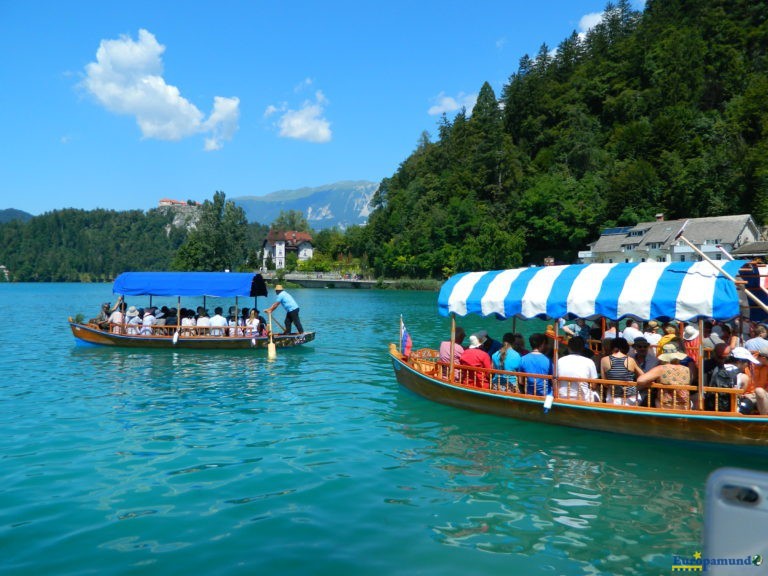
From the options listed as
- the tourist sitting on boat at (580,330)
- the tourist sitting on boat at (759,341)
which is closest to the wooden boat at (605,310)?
the tourist sitting on boat at (759,341)

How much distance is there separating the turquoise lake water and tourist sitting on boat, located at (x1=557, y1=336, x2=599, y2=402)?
828 mm

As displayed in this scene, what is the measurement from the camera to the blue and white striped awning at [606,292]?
36.0ft

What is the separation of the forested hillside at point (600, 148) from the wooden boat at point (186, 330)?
6054cm

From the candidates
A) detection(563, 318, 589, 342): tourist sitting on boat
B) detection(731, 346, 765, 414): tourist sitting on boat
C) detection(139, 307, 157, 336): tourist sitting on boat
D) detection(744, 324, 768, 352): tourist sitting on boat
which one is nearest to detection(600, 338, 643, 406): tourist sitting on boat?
detection(731, 346, 765, 414): tourist sitting on boat

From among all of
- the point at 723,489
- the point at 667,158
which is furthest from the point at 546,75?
the point at 723,489

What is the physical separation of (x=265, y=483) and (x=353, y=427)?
3.87 metres

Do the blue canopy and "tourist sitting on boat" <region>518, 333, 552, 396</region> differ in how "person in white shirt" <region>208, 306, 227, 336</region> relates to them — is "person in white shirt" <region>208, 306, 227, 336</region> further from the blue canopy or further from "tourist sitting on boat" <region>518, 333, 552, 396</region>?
"tourist sitting on boat" <region>518, 333, 552, 396</region>

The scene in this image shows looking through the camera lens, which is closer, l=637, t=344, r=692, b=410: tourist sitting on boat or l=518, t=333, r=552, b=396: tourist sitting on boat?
l=637, t=344, r=692, b=410: tourist sitting on boat

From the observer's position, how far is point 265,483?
9602 mm

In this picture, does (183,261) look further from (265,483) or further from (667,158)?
(265,483)

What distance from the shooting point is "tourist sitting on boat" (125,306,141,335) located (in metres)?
25.8

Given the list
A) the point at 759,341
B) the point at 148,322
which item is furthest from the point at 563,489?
the point at 148,322

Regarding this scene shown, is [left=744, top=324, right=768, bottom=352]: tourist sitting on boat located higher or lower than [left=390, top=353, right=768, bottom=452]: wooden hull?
higher

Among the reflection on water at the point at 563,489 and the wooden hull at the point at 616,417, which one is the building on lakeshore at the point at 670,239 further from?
the reflection on water at the point at 563,489
